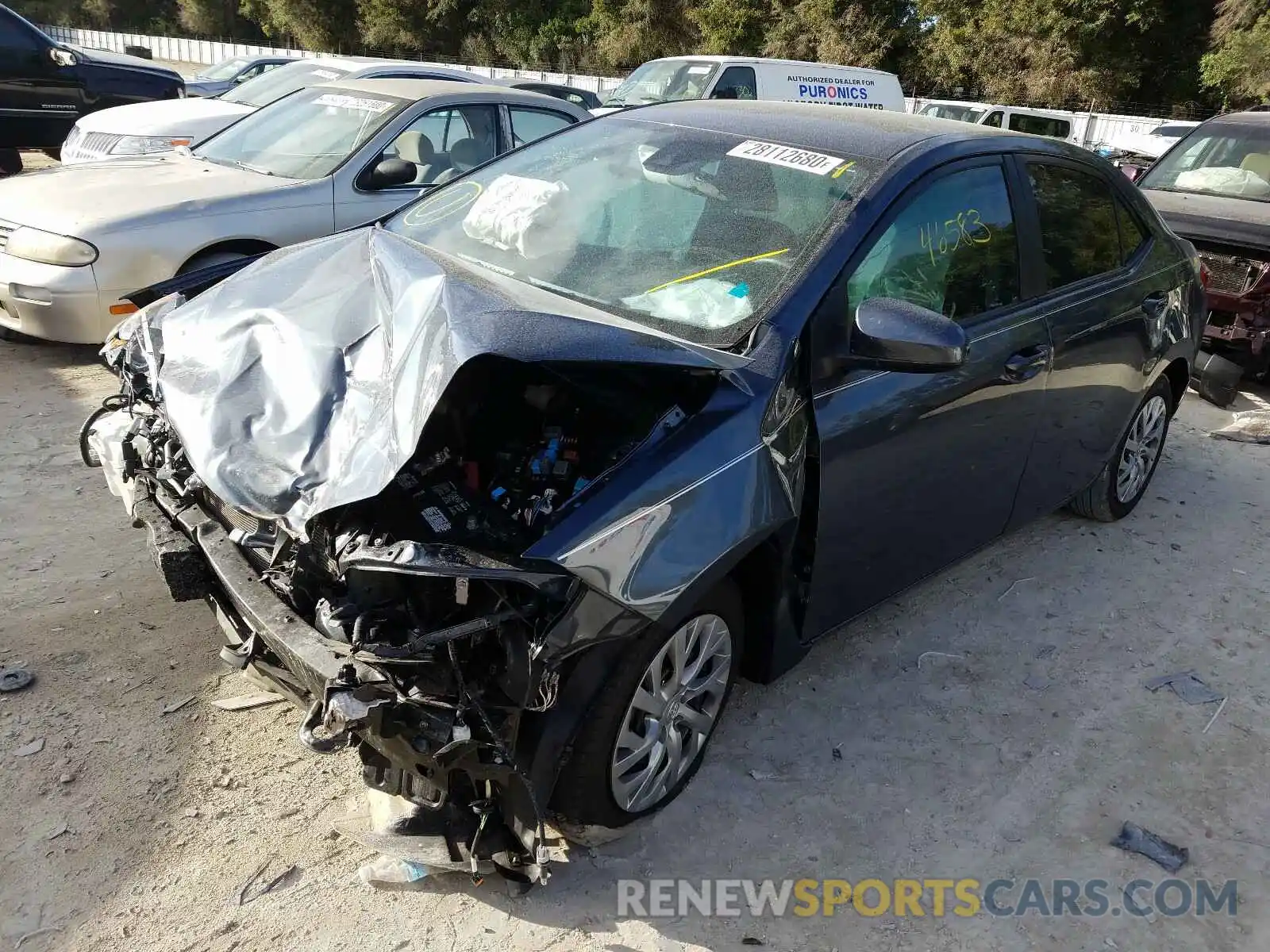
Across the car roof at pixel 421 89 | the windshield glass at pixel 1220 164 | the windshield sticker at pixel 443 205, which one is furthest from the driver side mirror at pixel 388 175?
the windshield glass at pixel 1220 164

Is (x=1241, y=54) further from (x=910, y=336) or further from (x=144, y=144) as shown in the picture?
(x=910, y=336)

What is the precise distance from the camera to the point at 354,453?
7.65 ft

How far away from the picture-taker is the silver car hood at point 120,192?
211 inches

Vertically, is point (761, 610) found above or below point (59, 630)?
above

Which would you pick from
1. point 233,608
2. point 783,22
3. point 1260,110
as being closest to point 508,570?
point 233,608

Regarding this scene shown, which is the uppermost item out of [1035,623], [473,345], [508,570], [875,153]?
[875,153]

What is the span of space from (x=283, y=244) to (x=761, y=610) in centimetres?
421

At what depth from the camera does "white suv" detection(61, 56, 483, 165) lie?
336 inches

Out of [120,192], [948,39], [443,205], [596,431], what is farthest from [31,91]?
[948,39]

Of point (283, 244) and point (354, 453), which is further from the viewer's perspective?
point (283, 244)

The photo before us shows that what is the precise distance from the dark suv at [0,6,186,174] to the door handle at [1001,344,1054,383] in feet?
35.0

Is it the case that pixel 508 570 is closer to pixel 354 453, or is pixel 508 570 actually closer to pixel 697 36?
pixel 354 453

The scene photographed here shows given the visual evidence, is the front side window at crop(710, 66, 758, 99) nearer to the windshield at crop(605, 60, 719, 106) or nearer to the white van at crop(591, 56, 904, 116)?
the white van at crop(591, 56, 904, 116)

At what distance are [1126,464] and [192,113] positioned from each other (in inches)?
333
